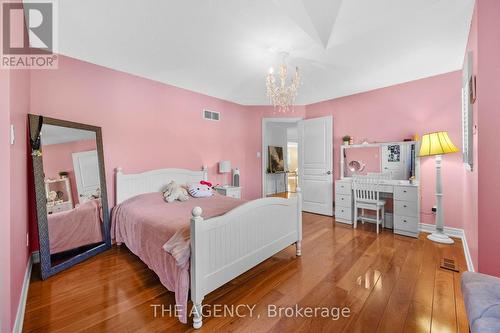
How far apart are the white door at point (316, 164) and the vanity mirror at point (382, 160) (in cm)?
32

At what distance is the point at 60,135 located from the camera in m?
2.31

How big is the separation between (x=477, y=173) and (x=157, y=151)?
3.76m

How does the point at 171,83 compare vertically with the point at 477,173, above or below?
above

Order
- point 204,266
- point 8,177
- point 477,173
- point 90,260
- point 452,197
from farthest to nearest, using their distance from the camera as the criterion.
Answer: point 452,197, point 90,260, point 477,173, point 204,266, point 8,177

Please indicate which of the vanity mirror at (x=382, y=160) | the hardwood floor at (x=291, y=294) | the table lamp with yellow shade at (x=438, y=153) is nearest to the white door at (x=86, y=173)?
the hardwood floor at (x=291, y=294)

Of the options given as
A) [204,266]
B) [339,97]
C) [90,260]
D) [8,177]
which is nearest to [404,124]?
[339,97]

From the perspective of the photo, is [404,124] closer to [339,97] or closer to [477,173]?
[339,97]

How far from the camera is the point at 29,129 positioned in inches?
81.9

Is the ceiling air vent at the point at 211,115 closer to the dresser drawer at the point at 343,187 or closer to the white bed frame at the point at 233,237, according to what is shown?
the white bed frame at the point at 233,237

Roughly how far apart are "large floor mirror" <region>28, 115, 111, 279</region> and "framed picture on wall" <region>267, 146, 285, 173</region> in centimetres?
473

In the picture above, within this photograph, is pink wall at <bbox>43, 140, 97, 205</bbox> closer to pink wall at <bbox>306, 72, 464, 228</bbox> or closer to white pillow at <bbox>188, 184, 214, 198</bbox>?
white pillow at <bbox>188, 184, 214, 198</bbox>

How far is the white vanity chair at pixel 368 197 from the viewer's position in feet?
11.0
